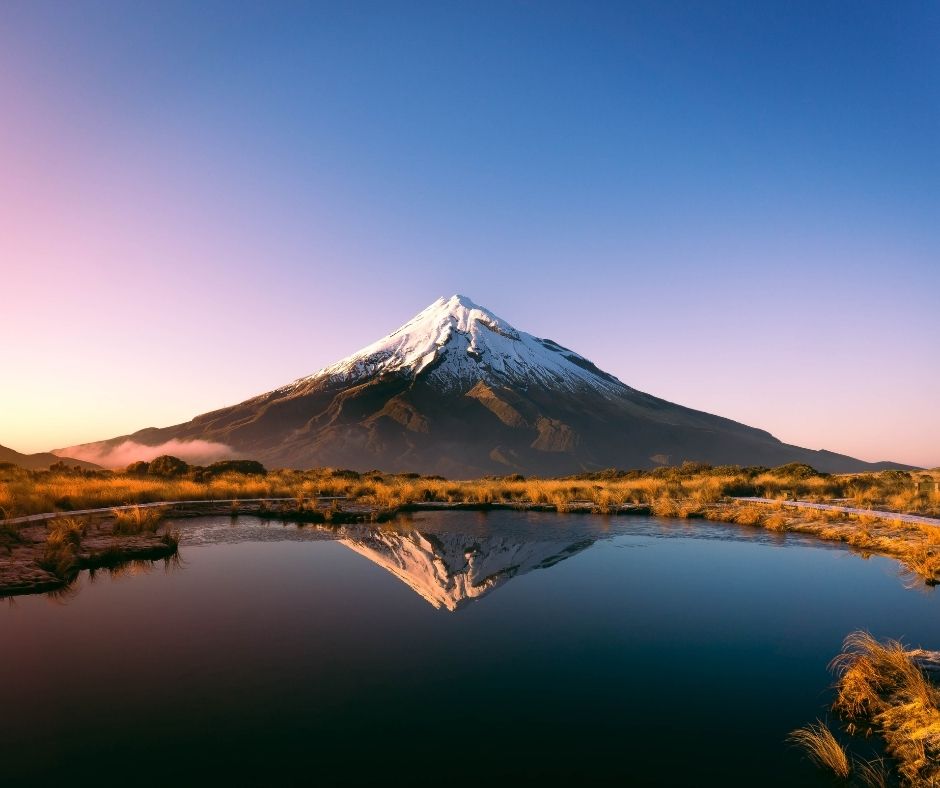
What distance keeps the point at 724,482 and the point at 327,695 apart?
28.9 metres

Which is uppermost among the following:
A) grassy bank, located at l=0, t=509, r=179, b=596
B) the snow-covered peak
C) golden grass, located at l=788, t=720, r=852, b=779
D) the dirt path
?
the snow-covered peak

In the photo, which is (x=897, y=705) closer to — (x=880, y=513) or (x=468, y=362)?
(x=880, y=513)

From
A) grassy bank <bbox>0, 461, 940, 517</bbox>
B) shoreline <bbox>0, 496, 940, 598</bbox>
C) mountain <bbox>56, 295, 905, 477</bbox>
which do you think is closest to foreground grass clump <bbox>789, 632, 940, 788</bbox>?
shoreline <bbox>0, 496, 940, 598</bbox>

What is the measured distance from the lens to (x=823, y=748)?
5008 mm

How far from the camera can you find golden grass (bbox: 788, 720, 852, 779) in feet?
15.9

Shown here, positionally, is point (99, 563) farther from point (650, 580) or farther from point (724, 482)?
point (724, 482)

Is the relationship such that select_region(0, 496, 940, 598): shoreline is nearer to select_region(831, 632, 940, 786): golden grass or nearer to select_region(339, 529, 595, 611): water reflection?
select_region(339, 529, 595, 611): water reflection

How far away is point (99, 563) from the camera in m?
12.6

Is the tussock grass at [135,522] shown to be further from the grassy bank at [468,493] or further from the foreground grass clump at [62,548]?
the grassy bank at [468,493]

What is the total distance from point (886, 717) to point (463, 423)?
145116mm

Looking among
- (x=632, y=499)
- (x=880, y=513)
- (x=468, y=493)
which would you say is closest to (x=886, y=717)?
(x=880, y=513)

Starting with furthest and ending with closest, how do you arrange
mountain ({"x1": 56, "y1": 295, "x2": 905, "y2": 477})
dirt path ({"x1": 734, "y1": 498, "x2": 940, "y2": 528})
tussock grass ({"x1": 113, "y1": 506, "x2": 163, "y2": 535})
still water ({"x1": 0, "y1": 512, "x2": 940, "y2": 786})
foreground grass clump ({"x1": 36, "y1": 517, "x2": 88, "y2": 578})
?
mountain ({"x1": 56, "y1": 295, "x2": 905, "y2": 477}), dirt path ({"x1": 734, "y1": 498, "x2": 940, "y2": 528}), tussock grass ({"x1": 113, "y1": 506, "x2": 163, "y2": 535}), foreground grass clump ({"x1": 36, "y1": 517, "x2": 88, "y2": 578}), still water ({"x1": 0, "y1": 512, "x2": 940, "y2": 786})

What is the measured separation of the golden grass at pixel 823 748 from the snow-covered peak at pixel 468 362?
163 meters

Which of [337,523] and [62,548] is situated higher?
[62,548]
